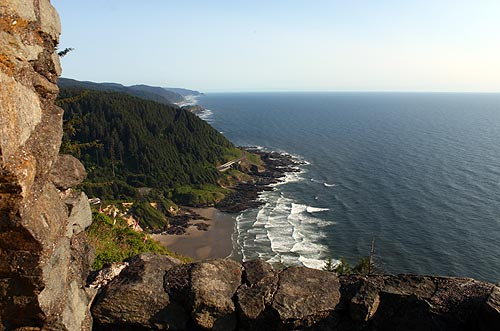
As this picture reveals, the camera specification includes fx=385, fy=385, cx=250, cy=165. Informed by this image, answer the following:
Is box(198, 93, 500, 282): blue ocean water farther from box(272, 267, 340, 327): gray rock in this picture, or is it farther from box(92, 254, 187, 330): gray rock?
box(92, 254, 187, 330): gray rock

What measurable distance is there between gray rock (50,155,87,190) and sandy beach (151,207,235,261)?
45.3 m

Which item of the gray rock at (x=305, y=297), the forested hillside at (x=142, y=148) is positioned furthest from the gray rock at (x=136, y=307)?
the forested hillside at (x=142, y=148)

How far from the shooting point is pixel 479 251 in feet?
167

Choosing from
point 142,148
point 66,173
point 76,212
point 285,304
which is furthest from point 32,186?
point 142,148

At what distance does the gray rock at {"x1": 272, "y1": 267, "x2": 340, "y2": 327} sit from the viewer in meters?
Result: 8.28

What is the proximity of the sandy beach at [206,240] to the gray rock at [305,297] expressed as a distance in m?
44.7

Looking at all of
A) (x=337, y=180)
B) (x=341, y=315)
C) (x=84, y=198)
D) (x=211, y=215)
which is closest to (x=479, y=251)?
(x=337, y=180)

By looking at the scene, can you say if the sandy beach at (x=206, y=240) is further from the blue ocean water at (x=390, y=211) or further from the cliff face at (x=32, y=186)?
the cliff face at (x=32, y=186)

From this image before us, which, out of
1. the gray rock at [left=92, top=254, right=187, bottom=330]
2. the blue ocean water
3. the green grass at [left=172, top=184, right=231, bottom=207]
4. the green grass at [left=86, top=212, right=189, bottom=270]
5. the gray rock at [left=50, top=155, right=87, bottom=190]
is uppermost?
the gray rock at [left=50, top=155, right=87, bottom=190]

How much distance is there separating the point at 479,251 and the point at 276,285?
171ft

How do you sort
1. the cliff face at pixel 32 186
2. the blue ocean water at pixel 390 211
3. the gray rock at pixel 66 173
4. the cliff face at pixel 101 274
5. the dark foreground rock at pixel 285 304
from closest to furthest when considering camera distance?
the cliff face at pixel 32 186 < the cliff face at pixel 101 274 < the gray rock at pixel 66 173 < the dark foreground rock at pixel 285 304 < the blue ocean water at pixel 390 211

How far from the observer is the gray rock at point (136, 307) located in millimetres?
8219

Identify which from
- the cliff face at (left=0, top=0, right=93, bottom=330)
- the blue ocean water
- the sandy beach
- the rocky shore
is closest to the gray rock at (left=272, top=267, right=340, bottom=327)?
the cliff face at (left=0, top=0, right=93, bottom=330)

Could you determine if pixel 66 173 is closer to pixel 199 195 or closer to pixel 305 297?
pixel 305 297
